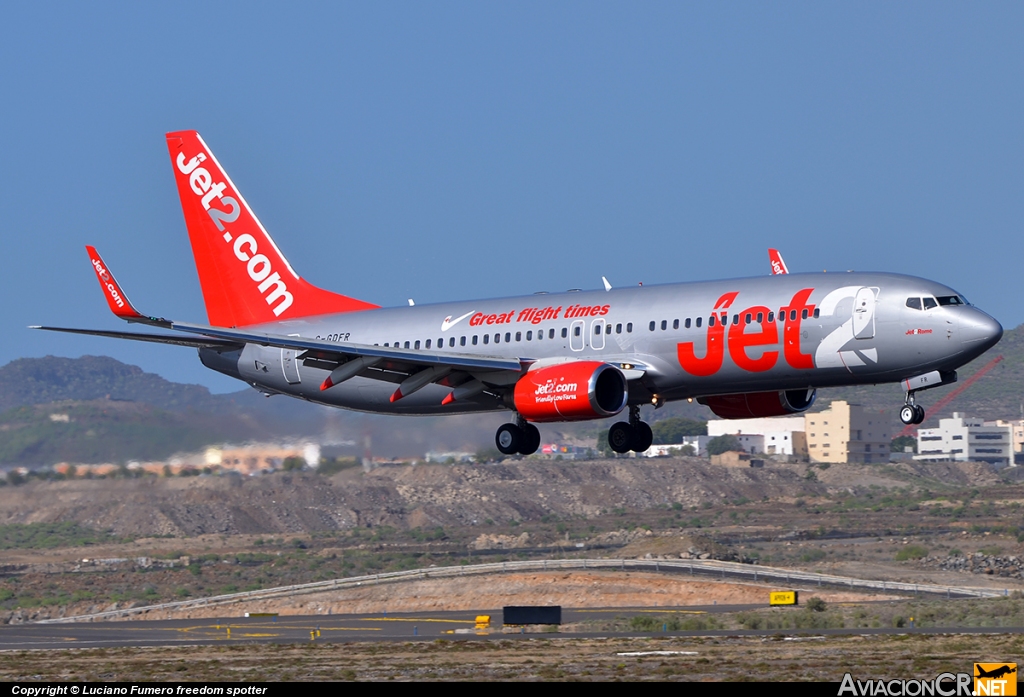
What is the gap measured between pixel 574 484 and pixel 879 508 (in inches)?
1086

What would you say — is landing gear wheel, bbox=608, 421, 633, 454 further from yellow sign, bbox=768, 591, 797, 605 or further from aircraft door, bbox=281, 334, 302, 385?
yellow sign, bbox=768, 591, 797, 605

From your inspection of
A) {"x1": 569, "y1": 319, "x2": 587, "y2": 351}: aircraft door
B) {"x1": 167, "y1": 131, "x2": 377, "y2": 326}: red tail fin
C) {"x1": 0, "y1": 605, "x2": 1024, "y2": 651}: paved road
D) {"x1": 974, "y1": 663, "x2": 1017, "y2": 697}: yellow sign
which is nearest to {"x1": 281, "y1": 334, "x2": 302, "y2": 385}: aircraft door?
{"x1": 167, "y1": 131, "x2": 377, "y2": 326}: red tail fin

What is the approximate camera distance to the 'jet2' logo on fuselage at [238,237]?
2404 inches

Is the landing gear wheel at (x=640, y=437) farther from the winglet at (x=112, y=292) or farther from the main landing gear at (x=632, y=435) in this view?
the winglet at (x=112, y=292)

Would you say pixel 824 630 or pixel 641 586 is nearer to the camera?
pixel 824 630

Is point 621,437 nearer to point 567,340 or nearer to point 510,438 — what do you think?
point 510,438

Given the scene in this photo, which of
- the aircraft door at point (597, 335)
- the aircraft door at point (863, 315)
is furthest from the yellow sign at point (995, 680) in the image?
the aircraft door at point (597, 335)

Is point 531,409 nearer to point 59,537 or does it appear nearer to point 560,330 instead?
point 560,330

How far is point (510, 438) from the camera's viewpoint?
53156mm

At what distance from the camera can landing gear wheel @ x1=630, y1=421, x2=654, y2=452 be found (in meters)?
53.8

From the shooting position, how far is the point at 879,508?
136125 mm

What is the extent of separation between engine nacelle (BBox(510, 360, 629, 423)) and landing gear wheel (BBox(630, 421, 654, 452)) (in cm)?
455

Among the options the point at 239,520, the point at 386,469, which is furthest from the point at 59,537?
the point at 386,469

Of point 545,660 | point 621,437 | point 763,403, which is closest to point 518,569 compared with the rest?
point 621,437
